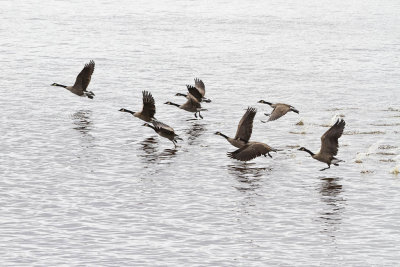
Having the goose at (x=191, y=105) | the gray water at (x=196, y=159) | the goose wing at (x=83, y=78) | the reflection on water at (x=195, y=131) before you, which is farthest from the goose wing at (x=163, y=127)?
the goose wing at (x=83, y=78)

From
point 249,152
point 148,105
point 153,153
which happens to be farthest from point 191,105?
point 249,152

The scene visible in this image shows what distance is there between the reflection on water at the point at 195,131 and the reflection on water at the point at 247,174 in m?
3.83

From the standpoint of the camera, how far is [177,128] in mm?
35094

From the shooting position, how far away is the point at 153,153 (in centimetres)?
3073

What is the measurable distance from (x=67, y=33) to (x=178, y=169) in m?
41.6

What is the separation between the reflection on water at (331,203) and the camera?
22766 millimetres

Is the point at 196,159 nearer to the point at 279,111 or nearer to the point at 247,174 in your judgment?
the point at 247,174

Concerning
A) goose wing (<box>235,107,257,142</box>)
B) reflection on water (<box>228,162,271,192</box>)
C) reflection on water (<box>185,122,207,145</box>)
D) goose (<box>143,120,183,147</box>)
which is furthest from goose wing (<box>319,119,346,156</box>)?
reflection on water (<box>185,122,207,145</box>)

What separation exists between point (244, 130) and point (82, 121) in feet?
29.3

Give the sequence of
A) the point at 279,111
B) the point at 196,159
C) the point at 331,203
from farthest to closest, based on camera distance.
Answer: the point at 279,111 < the point at 196,159 < the point at 331,203

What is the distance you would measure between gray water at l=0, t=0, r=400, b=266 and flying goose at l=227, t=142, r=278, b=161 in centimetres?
56

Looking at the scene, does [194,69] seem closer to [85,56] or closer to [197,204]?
[85,56]

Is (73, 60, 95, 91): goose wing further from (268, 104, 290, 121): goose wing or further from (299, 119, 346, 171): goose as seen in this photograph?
(299, 119, 346, 171): goose

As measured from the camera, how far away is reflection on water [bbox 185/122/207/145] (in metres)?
33.0
